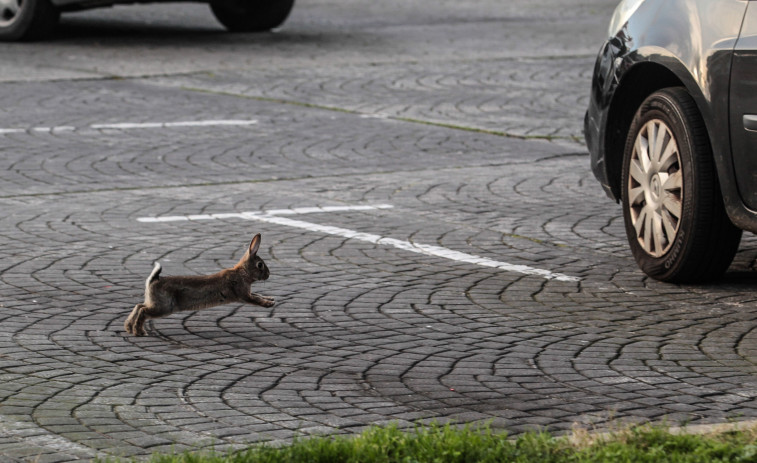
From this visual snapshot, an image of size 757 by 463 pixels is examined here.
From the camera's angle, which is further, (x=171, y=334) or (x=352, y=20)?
(x=352, y=20)

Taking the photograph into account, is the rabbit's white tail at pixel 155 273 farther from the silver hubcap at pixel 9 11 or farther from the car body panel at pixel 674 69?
the silver hubcap at pixel 9 11

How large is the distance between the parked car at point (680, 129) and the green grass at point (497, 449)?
7.16ft

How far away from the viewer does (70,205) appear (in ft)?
29.1

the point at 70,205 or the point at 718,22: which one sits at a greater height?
the point at 718,22

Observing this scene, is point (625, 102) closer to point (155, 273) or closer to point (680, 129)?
point (680, 129)

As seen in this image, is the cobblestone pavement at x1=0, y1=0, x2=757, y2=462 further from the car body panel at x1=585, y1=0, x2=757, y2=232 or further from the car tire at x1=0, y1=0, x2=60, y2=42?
the car tire at x1=0, y1=0, x2=60, y2=42

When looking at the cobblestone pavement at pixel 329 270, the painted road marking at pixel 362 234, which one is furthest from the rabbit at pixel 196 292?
the painted road marking at pixel 362 234

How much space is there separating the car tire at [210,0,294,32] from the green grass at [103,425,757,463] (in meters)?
14.8

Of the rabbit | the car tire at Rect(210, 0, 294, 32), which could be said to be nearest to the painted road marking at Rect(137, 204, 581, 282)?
the rabbit

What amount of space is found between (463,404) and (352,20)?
16.7 meters

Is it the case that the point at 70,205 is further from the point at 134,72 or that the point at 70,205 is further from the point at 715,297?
the point at 134,72

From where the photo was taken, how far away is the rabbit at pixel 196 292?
5945 millimetres

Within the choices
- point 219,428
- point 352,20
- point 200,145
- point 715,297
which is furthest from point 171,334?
point 352,20

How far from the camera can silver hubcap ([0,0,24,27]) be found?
1705cm
